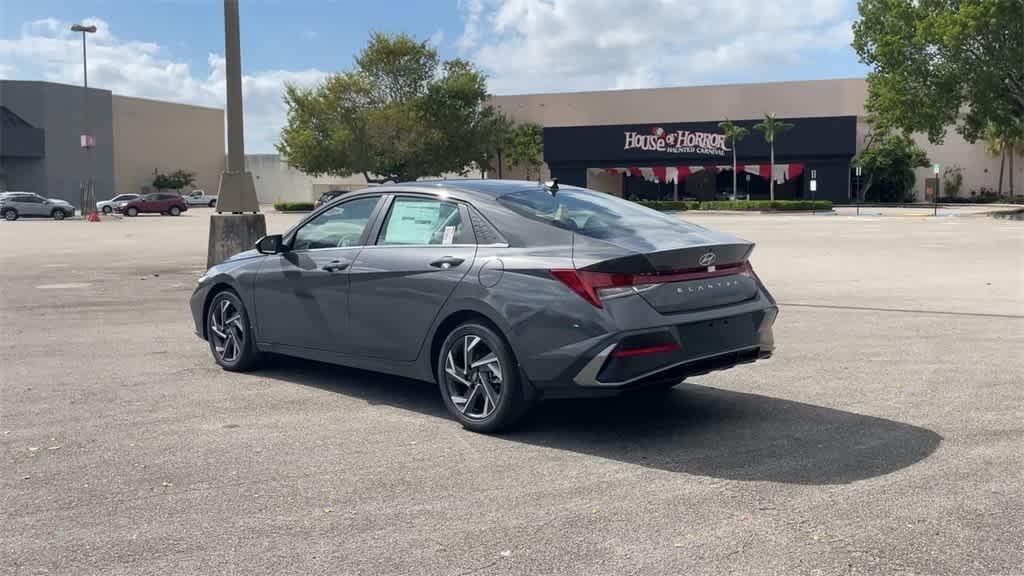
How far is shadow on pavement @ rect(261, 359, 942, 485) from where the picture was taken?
18.4ft

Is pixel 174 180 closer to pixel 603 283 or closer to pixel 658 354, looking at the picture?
pixel 603 283

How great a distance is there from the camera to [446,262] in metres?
6.54

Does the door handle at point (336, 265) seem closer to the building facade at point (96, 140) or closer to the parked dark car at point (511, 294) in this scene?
the parked dark car at point (511, 294)

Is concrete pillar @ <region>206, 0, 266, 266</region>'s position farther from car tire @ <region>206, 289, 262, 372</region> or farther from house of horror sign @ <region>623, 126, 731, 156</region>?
house of horror sign @ <region>623, 126, 731, 156</region>

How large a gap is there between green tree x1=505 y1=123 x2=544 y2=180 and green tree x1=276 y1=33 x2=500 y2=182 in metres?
4.48

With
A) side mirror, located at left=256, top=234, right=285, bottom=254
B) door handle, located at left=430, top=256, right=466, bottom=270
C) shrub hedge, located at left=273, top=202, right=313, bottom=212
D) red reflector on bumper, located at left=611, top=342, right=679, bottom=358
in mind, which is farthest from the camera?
shrub hedge, located at left=273, top=202, right=313, bottom=212

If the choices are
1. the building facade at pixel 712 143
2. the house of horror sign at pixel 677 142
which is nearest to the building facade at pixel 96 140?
→ the building facade at pixel 712 143

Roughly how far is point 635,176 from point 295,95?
28048 millimetres

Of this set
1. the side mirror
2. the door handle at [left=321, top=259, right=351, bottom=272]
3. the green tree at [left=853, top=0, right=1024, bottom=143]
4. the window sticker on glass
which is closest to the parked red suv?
the green tree at [left=853, top=0, right=1024, bottom=143]

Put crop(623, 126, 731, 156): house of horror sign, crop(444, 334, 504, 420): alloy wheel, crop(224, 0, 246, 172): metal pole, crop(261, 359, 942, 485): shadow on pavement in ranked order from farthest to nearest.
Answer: crop(623, 126, 731, 156): house of horror sign < crop(224, 0, 246, 172): metal pole < crop(444, 334, 504, 420): alloy wheel < crop(261, 359, 942, 485): shadow on pavement

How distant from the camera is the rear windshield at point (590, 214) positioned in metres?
6.36

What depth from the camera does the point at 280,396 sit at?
755 centimetres

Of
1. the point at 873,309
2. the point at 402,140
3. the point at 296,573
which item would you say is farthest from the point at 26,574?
the point at 402,140

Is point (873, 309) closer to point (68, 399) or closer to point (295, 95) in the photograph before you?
point (68, 399)
